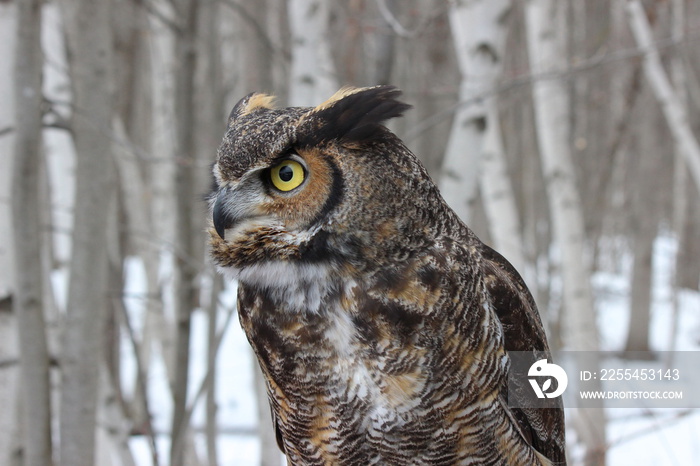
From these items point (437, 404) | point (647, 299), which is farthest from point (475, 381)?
Answer: point (647, 299)

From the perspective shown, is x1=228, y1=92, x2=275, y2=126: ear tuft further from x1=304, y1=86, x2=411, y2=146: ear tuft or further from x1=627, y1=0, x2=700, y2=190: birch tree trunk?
x1=627, y1=0, x2=700, y2=190: birch tree trunk

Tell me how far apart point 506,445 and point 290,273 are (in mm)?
729

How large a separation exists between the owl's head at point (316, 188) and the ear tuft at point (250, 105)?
6.0 inches

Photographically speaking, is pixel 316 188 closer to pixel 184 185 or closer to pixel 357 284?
pixel 357 284

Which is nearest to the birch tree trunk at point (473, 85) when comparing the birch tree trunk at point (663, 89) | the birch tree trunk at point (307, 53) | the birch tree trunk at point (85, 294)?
the birch tree trunk at point (307, 53)

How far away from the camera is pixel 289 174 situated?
1.41 m

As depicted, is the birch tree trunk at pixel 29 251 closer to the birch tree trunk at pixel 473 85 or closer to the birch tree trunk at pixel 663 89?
the birch tree trunk at pixel 473 85

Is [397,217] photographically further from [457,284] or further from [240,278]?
[240,278]

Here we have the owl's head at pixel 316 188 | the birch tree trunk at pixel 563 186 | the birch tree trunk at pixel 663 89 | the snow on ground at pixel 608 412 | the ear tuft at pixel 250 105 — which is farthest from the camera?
the snow on ground at pixel 608 412

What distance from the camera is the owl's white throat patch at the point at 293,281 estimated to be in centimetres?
146

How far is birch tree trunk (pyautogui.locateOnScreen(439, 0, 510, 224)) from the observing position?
3238 mm

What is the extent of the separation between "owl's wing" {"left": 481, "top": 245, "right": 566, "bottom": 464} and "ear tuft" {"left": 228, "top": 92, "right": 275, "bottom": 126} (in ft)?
2.36

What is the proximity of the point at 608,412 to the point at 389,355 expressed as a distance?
6638 mm

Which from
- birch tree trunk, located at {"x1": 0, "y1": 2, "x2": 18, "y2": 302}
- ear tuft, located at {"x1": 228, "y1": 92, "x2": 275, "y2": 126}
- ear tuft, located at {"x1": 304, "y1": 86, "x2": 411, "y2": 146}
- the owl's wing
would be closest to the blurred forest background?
birch tree trunk, located at {"x1": 0, "y1": 2, "x2": 18, "y2": 302}
